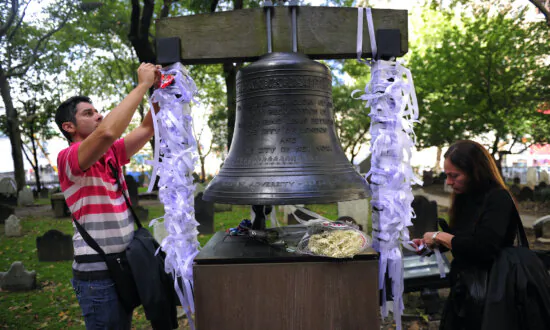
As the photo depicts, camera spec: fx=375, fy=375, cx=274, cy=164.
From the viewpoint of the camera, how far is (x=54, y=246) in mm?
7141

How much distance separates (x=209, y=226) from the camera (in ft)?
29.7

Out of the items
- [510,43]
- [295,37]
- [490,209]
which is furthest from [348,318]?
[510,43]

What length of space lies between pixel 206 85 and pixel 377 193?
19.4 metres

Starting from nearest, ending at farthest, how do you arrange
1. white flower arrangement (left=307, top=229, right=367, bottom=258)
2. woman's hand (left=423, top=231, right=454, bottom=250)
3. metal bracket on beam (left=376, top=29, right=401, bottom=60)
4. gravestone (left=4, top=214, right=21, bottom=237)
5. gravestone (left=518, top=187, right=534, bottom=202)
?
white flower arrangement (left=307, top=229, right=367, bottom=258) < woman's hand (left=423, top=231, right=454, bottom=250) < metal bracket on beam (left=376, top=29, right=401, bottom=60) < gravestone (left=4, top=214, right=21, bottom=237) < gravestone (left=518, top=187, right=534, bottom=202)

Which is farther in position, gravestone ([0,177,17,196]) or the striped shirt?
gravestone ([0,177,17,196])

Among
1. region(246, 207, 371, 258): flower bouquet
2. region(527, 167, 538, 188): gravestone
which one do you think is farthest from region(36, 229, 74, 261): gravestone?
region(527, 167, 538, 188): gravestone

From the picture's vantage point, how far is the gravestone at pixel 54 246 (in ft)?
23.3

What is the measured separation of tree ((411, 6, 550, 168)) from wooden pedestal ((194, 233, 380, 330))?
33.2ft

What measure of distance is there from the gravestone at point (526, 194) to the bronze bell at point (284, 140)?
11.7 meters

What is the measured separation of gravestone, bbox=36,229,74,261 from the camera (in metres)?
7.10

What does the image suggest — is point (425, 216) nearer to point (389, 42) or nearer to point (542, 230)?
point (542, 230)

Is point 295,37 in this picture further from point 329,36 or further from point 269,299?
point 269,299

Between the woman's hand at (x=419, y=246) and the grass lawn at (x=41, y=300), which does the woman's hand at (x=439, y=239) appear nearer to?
the woman's hand at (x=419, y=246)

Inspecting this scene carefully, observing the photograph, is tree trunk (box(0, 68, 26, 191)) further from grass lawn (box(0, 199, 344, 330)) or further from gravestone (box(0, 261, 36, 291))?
gravestone (box(0, 261, 36, 291))
